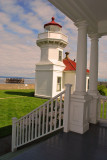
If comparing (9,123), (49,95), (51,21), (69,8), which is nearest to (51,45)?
(51,21)

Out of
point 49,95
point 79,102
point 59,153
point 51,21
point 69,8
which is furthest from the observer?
point 51,21

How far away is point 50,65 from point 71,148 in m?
12.5

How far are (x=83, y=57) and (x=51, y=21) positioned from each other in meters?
14.9

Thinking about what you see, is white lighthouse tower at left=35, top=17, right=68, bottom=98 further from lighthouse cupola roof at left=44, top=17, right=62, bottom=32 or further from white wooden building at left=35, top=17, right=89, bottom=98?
lighthouse cupola roof at left=44, top=17, right=62, bottom=32

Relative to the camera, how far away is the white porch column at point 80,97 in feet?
12.7

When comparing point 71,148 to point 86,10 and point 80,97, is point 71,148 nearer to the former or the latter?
point 80,97

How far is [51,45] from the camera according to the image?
15570 millimetres

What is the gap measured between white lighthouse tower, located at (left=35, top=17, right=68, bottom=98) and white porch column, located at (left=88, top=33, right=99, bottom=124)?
9.91 meters

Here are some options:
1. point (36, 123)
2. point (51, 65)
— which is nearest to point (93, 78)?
point (36, 123)

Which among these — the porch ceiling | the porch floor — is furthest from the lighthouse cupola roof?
the porch floor

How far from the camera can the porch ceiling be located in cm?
342

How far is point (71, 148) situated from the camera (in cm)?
304

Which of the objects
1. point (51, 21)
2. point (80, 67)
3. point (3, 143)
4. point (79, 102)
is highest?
point (51, 21)

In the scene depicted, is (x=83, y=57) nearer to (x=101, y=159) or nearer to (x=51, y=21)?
(x=101, y=159)
